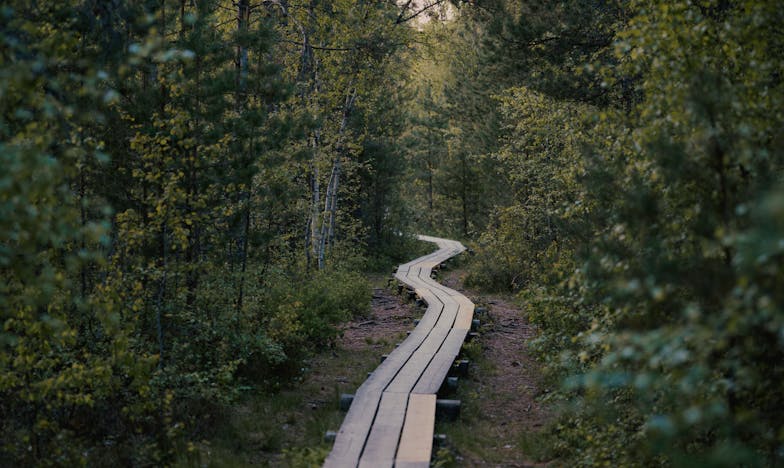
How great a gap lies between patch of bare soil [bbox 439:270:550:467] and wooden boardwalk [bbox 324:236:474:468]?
0.55 metres

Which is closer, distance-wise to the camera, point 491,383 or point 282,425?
point 282,425

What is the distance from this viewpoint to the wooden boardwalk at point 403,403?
536 cm

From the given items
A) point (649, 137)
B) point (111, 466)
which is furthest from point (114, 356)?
point (649, 137)

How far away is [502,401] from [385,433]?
287 cm

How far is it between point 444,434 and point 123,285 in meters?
3.94

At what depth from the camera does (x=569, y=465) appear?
5.68m

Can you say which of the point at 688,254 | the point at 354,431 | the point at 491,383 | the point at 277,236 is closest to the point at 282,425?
the point at 354,431

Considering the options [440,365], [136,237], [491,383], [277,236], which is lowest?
[491,383]

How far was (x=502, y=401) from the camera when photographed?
27.0 feet

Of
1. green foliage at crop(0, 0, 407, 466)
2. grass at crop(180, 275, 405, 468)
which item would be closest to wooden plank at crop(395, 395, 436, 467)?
grass at crop(180, 275, 405, 468)

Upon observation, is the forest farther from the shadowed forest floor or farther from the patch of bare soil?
the patch of bare soil

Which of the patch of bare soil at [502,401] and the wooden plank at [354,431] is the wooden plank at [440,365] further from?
the wooden plank at [354,431]

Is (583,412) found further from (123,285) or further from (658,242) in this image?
(123,285)

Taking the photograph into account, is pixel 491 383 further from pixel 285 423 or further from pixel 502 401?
pixel 285 423
